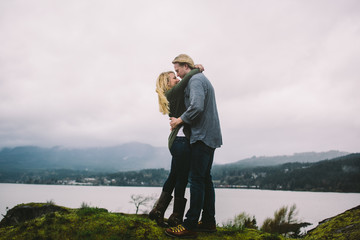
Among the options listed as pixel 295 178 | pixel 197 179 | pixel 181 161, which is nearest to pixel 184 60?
pixel 181 161

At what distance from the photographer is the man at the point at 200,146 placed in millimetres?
3766

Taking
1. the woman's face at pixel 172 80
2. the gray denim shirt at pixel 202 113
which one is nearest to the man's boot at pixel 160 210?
the gray denim shirt at pixel 202 113

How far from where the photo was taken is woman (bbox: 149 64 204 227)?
13.0 feet

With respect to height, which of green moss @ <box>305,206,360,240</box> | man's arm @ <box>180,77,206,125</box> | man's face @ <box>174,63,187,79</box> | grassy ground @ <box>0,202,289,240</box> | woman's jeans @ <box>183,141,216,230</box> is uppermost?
man's face @ <box>174,63,187,79</box>

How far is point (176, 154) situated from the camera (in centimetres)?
398

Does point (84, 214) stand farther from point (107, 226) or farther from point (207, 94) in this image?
point (207, 94)

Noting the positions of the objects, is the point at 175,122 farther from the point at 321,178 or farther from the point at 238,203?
the point at 321,178

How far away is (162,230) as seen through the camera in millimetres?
3756

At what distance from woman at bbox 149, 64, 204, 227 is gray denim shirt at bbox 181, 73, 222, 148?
133 mm

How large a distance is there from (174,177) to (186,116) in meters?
1.03

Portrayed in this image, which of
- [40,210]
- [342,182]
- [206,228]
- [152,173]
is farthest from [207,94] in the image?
[152,173]

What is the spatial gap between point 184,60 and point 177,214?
241cm

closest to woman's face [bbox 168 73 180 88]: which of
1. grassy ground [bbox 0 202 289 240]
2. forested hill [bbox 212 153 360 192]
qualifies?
grassy ground [bbox 0 202 289 240]

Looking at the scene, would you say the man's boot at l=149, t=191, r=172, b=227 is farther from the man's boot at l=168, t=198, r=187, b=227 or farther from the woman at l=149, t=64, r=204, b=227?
the man's boot at l=168, t=198, r=187, b=227
